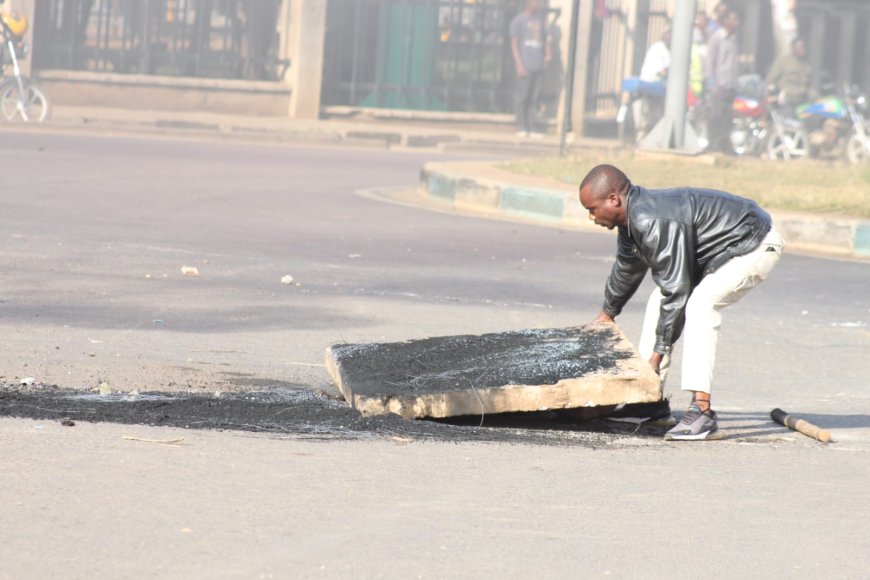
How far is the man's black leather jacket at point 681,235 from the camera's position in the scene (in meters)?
5.53

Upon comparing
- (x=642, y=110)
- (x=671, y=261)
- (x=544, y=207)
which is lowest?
(x=544, y=207)

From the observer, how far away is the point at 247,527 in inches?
162

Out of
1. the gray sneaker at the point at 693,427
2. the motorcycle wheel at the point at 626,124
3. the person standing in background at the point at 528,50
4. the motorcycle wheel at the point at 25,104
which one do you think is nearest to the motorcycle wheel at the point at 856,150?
the motorcycle wheel at the point at 626,124

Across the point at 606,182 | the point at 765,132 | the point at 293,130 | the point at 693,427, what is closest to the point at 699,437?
the point at 693,427

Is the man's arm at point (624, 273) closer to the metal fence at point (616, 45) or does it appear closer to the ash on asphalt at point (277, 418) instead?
the ash on asphalt at point (277, 418)

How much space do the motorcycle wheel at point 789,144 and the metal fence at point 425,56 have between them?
512 cm

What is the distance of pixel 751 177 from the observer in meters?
16.6

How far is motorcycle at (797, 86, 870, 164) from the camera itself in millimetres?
24297

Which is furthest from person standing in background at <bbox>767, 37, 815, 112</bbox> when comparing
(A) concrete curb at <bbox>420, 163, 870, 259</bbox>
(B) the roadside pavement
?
(A) concrete curb at <bbox>420, 163, 870, 259</bbox>

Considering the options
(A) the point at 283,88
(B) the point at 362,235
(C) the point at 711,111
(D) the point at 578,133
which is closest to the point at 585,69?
(D) the point at 578,133

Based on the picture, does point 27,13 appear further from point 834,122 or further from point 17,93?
point 834,122

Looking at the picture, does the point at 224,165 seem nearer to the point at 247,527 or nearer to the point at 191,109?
the point at 191,109

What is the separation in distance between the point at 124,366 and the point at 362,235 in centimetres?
605

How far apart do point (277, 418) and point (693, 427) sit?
1.54 m
